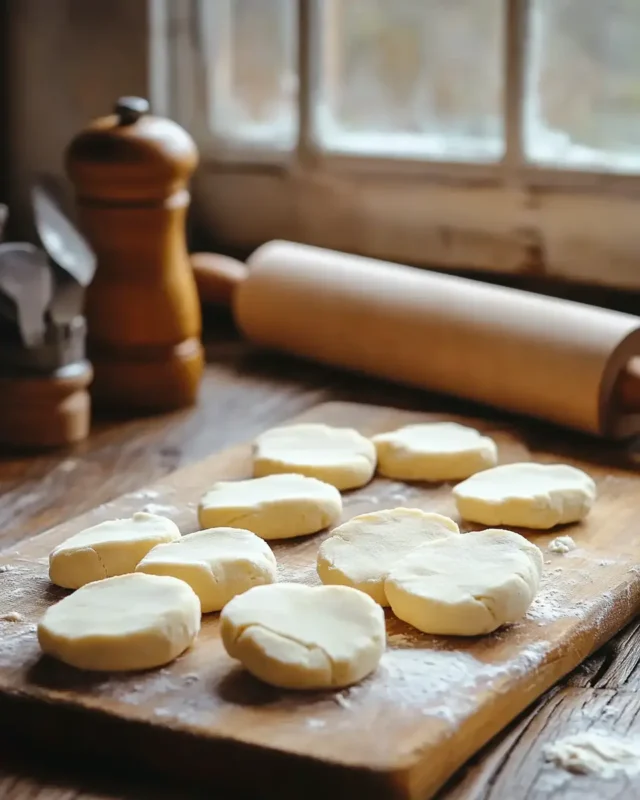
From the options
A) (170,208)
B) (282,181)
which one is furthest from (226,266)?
(170,208)

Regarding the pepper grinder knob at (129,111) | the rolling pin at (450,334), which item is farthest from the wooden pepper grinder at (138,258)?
the rolling pin at (450,334)

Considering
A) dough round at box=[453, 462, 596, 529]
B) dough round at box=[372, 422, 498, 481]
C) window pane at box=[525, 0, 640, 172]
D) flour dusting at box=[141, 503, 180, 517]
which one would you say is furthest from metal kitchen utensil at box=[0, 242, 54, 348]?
window pane at box=[525, 0, 640, 172]

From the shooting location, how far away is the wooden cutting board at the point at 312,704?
75 centimetres

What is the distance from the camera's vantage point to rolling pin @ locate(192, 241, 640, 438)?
1372mm

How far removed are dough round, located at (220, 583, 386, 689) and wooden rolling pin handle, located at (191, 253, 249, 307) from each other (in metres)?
0.93

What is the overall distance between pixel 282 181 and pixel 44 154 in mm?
368

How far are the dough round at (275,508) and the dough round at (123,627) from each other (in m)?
0.19

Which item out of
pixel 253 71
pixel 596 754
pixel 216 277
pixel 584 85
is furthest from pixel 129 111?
pixel 596 754

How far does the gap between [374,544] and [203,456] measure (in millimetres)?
413

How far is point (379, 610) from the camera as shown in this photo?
860 mm

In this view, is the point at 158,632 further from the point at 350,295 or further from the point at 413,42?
the point at 413,42

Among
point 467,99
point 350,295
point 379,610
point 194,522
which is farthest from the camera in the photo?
point 467,99

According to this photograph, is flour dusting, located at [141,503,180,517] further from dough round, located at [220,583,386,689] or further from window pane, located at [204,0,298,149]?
window pane, located at [204,0,298,149]

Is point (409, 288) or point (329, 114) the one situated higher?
point (329, 114)
